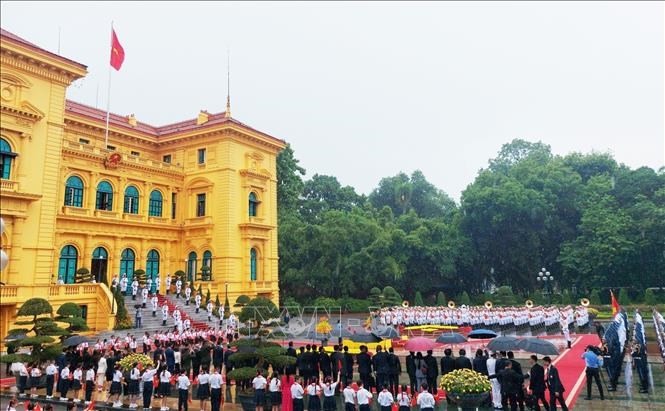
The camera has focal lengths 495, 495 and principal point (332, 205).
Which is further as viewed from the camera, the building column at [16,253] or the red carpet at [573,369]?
the building column at [16,253]

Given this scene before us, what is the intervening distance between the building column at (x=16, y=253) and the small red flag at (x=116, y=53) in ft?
40.8

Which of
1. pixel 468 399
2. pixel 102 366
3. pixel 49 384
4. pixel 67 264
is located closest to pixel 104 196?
pixel 67 264

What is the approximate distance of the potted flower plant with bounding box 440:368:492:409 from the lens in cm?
1125

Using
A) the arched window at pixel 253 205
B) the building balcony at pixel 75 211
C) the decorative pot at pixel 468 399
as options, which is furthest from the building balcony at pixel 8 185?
the decorative pot at pixel 468 399

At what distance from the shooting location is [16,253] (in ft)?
81.9

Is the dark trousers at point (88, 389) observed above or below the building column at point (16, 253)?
below

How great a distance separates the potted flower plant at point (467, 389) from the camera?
11.2 metres

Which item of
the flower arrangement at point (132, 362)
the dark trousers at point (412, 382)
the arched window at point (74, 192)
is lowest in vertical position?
the dark trousers at point (412, 382)

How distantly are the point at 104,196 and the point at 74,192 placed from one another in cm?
235

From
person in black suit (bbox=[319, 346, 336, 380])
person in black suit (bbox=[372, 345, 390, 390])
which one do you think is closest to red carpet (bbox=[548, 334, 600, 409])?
person in black suit (bbox=[372, 345, 390, 390])

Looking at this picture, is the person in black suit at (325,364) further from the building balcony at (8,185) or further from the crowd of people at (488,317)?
the building balcony at (8,185)

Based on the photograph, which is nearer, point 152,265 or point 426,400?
point 426,400

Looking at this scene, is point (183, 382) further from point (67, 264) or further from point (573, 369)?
point (67, 264)

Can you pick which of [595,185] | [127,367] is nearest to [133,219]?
[127,367]
